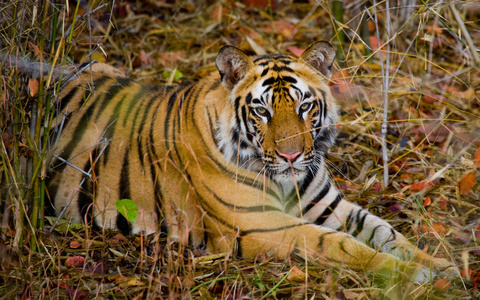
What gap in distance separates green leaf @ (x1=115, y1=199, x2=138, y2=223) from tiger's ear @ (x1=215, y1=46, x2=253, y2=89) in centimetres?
76

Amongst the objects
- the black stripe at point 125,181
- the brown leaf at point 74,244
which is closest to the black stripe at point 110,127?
the black stripe at point 125,181

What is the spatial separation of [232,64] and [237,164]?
531mm

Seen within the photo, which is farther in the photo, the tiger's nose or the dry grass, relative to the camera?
the tiger's nose

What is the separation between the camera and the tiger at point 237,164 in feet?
8.17

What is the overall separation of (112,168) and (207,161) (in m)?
0.55

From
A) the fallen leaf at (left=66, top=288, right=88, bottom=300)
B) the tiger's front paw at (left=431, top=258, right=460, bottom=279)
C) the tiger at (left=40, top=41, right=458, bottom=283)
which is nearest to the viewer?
the fallen leaf at (left=66, top=288, right=88, bottom=300)

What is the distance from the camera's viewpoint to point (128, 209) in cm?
269

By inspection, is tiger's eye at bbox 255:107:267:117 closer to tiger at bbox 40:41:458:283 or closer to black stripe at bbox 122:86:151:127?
tiger at bbox 40:41:458:283

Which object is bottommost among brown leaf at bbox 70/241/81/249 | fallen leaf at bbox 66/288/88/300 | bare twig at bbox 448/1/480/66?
brown leaf at bbox 70/241/81/249

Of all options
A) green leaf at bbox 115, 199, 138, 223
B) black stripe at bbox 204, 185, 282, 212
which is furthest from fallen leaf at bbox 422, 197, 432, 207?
→ green leaf at bbox 115, 199, 138, 223

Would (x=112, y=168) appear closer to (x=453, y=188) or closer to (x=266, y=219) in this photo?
(x=266, y=219)

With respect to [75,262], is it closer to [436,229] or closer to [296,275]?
[296,275]

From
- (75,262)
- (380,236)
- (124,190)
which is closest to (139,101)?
(124,190)

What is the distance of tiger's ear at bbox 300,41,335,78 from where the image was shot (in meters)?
2.68
